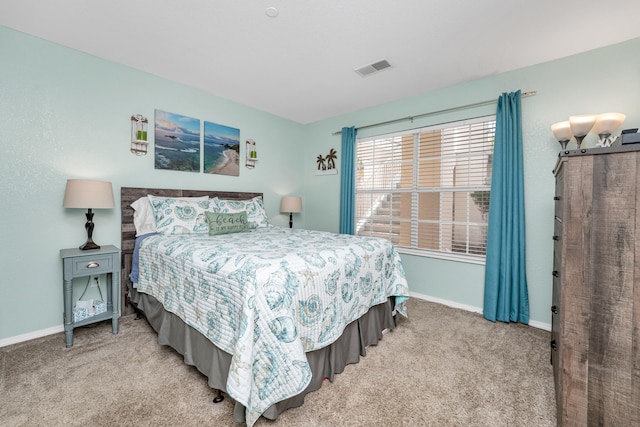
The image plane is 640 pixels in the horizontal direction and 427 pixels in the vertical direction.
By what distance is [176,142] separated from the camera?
309cm

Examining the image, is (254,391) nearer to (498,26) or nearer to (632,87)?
(498,26)

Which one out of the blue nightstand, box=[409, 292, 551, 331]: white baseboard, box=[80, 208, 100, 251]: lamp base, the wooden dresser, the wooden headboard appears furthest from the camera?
the wooden headboard

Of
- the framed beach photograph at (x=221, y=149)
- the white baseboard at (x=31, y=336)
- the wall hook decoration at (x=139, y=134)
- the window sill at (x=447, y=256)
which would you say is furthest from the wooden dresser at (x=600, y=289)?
the white baseboard at (x=31, y=336)

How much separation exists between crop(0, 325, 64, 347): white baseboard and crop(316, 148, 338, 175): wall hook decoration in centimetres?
351

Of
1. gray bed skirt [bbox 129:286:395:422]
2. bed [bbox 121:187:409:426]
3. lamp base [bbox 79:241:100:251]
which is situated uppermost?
lamp base [bbox 79:241:100:251]

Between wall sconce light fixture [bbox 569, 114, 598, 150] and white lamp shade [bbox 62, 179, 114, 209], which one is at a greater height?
wall sconce light fixture [bbox 569, 114, 598, 150]

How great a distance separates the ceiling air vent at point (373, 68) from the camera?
2604mm

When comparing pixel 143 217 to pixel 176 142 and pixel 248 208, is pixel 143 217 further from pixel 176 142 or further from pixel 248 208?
pixel 248 208

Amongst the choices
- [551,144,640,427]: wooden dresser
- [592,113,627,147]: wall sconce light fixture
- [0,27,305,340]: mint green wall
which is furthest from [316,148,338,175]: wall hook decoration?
[551,144,640,427]: wooden dresser

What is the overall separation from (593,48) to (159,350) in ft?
14.3

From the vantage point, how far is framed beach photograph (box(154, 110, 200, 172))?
9.69 ft

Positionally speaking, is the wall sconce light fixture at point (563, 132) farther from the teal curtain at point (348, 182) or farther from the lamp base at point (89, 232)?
the lamp base at point (89, 232)

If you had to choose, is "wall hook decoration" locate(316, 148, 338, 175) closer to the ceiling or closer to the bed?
the ceiling

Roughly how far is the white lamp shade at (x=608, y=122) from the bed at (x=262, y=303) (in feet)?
6.01
